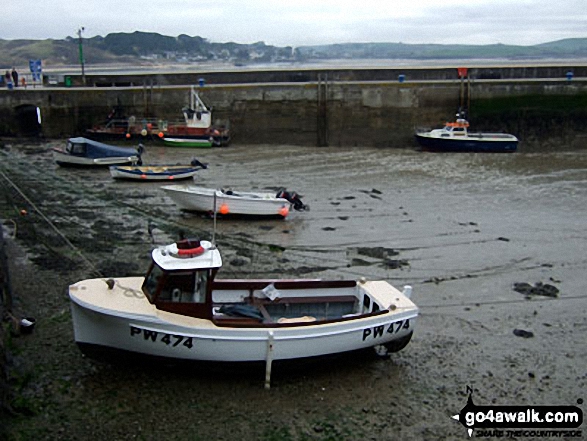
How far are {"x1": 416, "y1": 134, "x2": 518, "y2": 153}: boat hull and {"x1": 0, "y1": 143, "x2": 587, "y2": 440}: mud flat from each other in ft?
10.1

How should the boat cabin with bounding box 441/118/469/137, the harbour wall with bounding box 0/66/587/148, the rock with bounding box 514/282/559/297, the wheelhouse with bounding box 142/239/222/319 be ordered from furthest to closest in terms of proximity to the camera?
the harbour wall with bounding box 0/66/587/148
the boat cabin with bounding box 441/118/469/137
the rock with bounding box 514/282/559/297
the wheelhouse with bounding box 142/239/222/319

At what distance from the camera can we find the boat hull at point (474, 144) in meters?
29.1

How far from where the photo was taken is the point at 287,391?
9.02 metres

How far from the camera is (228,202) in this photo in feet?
57.1

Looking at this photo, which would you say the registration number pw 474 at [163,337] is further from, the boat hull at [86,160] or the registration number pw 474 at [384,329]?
the boat hull at [86,160]

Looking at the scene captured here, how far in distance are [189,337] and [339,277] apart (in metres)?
5.17

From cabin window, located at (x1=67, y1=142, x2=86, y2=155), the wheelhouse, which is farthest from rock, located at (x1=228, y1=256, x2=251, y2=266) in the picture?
cabin window, located at (x1=67, y1=142, x2=86, y2=155)

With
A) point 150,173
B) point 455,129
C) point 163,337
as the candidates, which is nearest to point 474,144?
point 455,129

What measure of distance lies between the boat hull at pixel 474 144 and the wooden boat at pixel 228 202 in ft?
43.8

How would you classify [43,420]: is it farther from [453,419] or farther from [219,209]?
[219,209]

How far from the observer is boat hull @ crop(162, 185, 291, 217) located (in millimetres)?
17375

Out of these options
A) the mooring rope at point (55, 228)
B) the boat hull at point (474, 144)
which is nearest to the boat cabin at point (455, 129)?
the boat hull at point (474, 144)

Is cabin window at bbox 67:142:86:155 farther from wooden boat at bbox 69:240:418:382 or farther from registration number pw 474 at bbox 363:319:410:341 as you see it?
registration number pw 474 at bbox 363:319:410:341

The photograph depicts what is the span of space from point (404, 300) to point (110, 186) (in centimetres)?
1392
